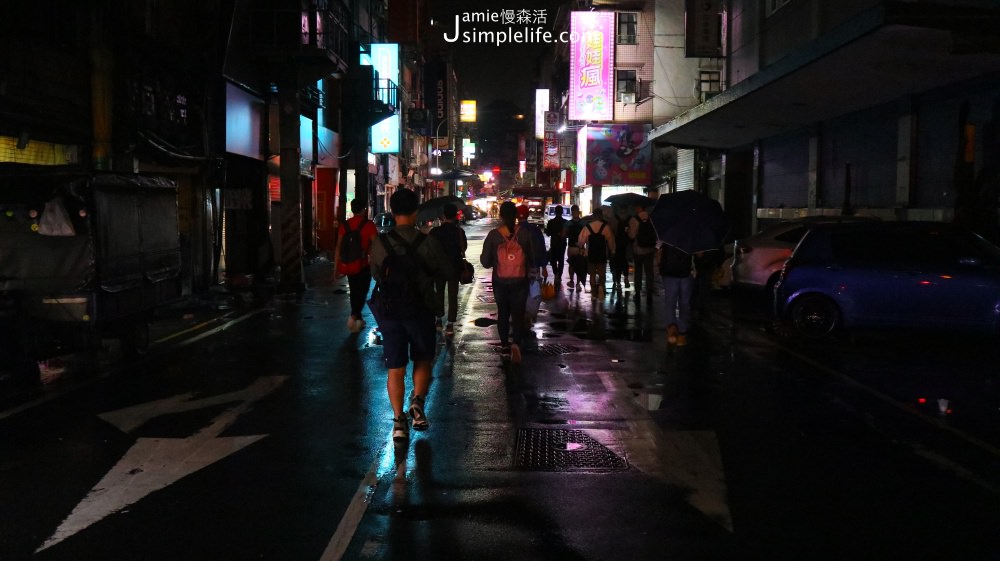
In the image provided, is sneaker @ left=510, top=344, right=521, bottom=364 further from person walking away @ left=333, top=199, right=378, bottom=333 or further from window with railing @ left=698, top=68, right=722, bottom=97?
window with railing @ left=698, top=68, right=722, bottom=97

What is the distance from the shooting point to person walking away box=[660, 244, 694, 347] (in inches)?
463

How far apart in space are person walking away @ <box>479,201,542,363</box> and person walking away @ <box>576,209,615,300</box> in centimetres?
715

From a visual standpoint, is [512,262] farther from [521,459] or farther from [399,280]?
[521,459]

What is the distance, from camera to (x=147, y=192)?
1138 cm

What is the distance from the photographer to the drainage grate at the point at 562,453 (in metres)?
6.35

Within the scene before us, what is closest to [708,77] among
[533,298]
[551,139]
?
[551,139]

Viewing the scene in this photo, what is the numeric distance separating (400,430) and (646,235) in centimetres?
1028

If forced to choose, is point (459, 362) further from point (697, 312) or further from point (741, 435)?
point (697, 312)

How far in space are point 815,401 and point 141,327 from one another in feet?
26.4

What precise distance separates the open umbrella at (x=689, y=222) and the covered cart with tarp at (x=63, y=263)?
6684 millimetres

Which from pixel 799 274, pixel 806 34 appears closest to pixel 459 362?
pixel 799 274

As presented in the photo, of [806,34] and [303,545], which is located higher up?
[806,34]

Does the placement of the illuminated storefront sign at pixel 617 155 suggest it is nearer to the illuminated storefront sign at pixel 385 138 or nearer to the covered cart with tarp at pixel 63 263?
the illuminated storefront sign at pixel 385 138

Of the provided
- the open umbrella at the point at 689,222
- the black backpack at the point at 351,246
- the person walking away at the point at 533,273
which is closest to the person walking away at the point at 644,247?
the open umbrella at the point at 689,222
